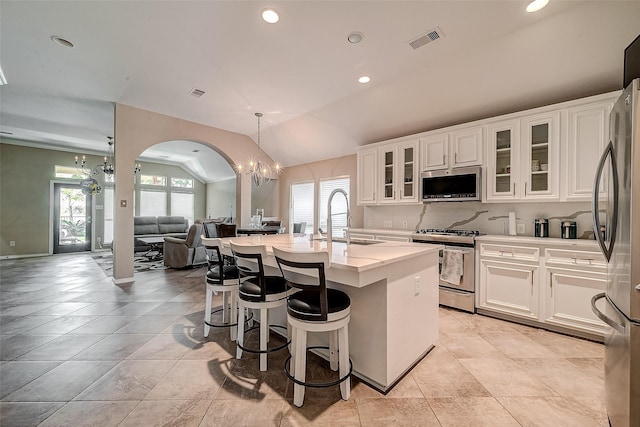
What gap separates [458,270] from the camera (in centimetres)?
333

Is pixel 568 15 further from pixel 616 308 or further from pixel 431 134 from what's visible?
pixel 616 308

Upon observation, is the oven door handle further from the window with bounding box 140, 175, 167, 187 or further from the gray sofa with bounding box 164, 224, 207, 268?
the window with bounding box 140, 175, 167, 187

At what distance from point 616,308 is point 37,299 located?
20.3 ft

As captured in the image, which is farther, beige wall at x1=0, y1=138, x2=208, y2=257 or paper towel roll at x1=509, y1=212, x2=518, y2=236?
beige wall at x1=0, y1=138, x2=208, y2=257

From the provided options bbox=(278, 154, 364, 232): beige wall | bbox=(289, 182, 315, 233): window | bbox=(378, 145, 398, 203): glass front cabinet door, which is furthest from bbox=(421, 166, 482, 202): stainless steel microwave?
bbox=(289, 182, 315, 233): window

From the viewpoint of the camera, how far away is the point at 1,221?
22.3 ft

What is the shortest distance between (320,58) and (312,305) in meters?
2.81

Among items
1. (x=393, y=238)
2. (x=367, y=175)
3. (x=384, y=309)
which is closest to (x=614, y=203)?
A: (x=384, y=309)

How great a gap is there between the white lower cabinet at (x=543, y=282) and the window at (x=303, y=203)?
423 centimetres

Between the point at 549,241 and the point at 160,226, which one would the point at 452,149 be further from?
the point at 160,226

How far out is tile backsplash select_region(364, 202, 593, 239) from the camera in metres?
3.08

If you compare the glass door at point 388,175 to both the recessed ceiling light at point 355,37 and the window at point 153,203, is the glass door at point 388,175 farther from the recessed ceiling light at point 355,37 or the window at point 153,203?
the window at point 153,203

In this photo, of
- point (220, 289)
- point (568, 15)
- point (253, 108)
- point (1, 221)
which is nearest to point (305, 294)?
point (220, 289)

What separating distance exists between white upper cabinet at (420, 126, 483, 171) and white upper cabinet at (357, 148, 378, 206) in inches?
34.8
